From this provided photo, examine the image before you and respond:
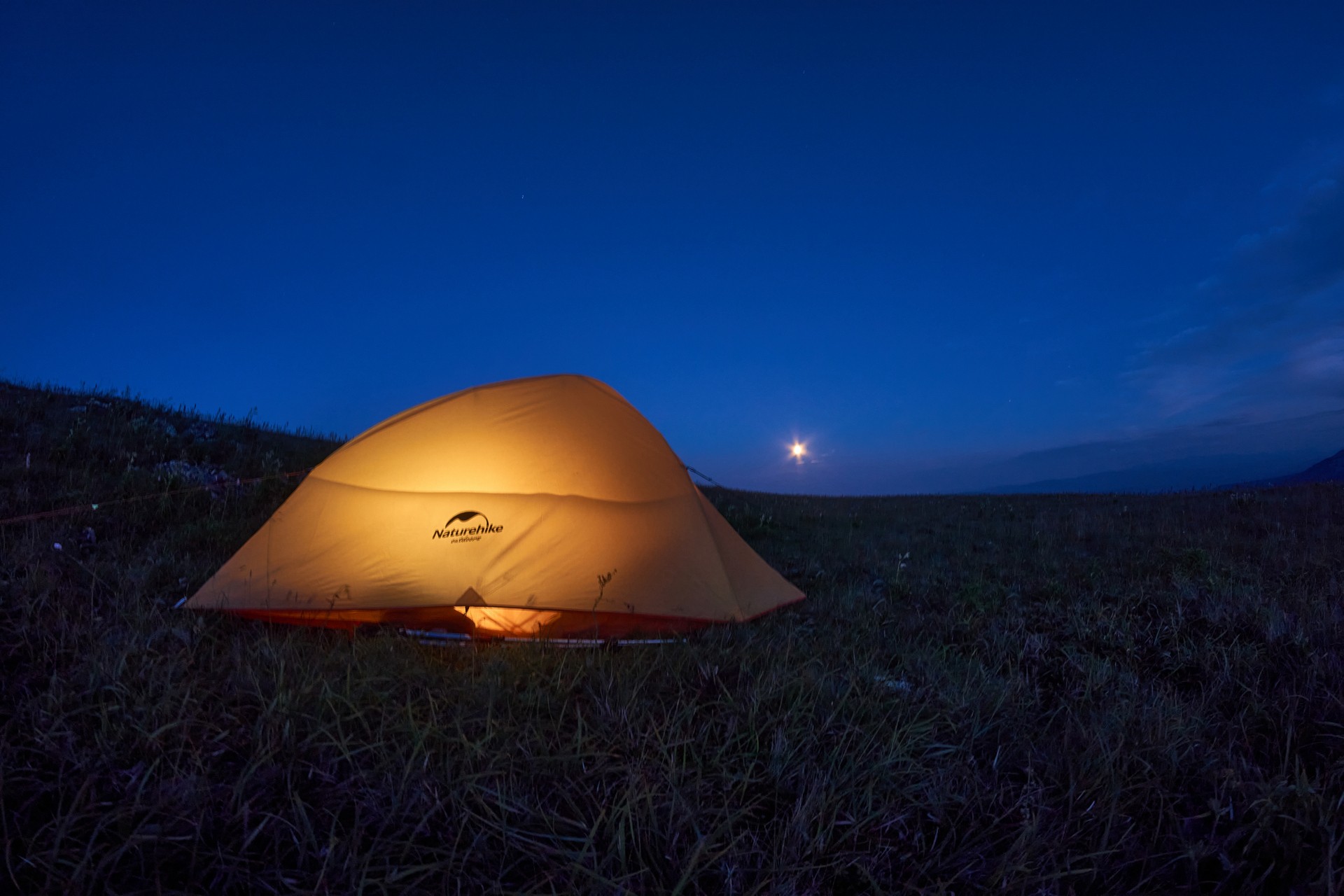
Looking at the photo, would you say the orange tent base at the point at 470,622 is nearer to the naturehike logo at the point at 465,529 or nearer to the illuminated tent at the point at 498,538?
the illuminated tent at the point at 498,538

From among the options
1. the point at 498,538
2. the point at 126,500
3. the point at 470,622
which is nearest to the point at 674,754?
the point at 470,622

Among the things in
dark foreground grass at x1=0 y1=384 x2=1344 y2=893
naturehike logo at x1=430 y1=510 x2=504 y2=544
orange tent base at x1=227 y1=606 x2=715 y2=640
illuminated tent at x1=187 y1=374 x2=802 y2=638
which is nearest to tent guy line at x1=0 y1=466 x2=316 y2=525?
dark foreground grass at x1=0 y1=384 x2=1344 y2=893

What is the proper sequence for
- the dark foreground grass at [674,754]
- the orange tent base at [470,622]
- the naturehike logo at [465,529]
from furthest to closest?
the naturehike logo at [465,529]
the orange tent base at [470,622]
the dark foreground grass at [674,754]

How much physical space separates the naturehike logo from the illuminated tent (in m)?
0.01

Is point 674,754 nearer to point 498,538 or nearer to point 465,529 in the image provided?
point 498,538

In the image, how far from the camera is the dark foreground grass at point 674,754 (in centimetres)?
194

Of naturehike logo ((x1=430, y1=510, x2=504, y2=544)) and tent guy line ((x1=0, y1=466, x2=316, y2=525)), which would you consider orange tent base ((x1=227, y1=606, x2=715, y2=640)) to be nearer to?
naturehike logo ((x1=430, y1=510, x2=504, y2=544))

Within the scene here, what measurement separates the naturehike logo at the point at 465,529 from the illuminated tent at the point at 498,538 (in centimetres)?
1

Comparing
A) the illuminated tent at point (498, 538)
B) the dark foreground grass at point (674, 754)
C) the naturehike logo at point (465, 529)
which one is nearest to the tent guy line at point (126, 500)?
the dark foreground grass at point (674, 754)

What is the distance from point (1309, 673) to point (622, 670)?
3.86 meters

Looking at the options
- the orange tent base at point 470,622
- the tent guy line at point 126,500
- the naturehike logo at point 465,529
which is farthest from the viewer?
the tent guy line at point 126,500

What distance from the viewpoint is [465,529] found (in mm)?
4832

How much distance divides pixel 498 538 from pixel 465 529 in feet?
0.89

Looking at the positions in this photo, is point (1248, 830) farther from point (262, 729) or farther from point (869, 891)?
point (262, 729)
